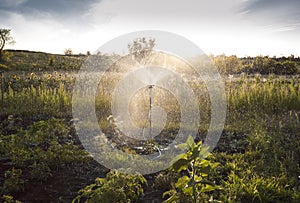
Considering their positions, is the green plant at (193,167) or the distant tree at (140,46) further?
the distant tree at (140,46)

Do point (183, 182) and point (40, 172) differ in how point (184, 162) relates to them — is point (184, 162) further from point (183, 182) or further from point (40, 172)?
point (40, 172)

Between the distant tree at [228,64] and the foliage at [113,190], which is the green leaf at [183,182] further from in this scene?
the distant tree at [228,64]

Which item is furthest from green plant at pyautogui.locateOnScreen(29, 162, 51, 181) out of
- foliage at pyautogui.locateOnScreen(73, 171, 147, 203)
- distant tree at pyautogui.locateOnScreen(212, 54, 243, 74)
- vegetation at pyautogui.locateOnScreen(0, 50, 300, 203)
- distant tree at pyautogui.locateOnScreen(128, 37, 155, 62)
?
distant tree at pyautogui.locateOnScreen(212, 54, 243, 74)

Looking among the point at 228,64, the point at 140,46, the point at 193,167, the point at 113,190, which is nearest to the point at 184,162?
the point at 193,167

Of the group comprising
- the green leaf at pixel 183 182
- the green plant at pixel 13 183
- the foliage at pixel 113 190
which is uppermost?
the green leaf at pixel 183 182

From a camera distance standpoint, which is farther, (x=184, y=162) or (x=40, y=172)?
(x=40, y=172)

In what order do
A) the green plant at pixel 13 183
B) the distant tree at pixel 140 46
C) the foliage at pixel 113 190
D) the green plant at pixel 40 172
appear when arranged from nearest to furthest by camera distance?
the foliage at pixel 113 190, the green plant at pixel 13 183, the green plant at pixel 40 172, the distant tree at pixel 140 46

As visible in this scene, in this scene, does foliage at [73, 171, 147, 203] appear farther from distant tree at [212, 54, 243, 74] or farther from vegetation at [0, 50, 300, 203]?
distant tree at [212, 54, 243, 74]

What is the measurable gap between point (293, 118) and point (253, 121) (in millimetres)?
764

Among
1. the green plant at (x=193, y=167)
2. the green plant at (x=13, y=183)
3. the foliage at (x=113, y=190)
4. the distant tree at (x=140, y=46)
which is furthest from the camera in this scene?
the distant tree at (x=140, y=46)

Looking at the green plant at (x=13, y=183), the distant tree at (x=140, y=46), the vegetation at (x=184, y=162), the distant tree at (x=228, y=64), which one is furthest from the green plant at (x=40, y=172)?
the distant tree at (x=228, y=64)

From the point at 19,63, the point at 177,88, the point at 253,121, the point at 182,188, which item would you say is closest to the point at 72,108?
the point at 177,88

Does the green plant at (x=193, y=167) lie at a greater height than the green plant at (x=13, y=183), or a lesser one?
greater

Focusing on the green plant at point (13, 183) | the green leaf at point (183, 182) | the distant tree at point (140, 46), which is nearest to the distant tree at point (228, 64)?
the distant tree at point (140, 46)
